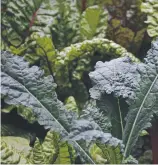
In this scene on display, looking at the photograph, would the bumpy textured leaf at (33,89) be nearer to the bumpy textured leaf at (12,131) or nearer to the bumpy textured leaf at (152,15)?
the bumpy textured leaf at (12,131)

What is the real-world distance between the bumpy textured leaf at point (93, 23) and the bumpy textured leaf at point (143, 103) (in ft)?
1.34

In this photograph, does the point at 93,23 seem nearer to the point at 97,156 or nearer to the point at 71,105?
the point at 71,105

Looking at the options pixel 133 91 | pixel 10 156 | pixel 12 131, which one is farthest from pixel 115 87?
pixel 12 131

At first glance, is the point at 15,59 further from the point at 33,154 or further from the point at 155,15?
the point at 155,15

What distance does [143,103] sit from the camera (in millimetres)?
757

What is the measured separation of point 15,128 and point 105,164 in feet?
1.16

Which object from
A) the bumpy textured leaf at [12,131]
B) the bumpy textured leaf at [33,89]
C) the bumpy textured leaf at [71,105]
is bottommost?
the bumpy textured leaf at [12,131]

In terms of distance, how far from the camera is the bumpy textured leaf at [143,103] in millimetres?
751

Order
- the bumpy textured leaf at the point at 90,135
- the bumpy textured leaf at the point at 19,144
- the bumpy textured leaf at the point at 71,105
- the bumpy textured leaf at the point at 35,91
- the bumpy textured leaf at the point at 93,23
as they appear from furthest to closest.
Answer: the bumpy textured leaf at the point at 93,23 < the bumpy textured leaf at the point at 71,105 < the bumpy textured leaf at the point at 19,144 < the bumpy textured leaf at the point at 35,91 < the bumpy textured leaf at the point at 90,135

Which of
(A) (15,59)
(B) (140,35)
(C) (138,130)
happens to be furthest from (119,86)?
(B) (140,35)

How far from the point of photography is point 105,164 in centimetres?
78

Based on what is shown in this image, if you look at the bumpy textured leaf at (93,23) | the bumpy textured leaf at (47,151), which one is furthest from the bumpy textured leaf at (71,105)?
the bumpy textured leaf at (93,23)

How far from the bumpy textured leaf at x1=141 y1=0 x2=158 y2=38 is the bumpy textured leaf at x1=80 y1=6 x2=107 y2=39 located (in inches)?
5.0

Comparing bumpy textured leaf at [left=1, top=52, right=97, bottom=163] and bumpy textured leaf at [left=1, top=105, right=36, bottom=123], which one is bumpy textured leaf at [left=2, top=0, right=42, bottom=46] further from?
bumpy textured leaf at [left=1, top=52, right=97, bottom=163]
